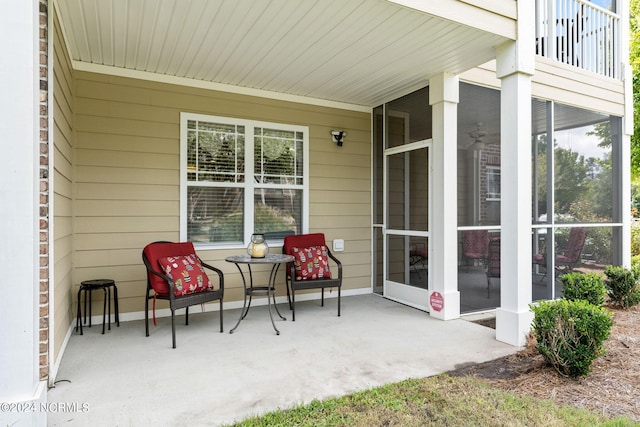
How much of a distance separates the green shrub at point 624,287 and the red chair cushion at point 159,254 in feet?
17.4

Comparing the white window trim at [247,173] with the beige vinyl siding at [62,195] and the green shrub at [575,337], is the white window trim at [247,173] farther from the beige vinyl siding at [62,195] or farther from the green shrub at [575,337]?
the green shrub at [575,337]

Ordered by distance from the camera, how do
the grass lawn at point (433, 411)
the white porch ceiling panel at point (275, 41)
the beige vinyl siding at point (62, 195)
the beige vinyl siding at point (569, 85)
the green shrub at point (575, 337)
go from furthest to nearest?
the beige vinyl siding at point (569, 85)
the white porch ceiling panel at point (275, 41)
the beige vinyl siding at point (62, 195)
the green shrub at point (575, 337)
the grass lawn at point (433, 411)

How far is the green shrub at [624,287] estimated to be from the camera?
15.7ft

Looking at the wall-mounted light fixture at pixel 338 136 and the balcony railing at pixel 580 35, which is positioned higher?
the balcony railing at pixel 580 35

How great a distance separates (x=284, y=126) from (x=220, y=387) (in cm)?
340

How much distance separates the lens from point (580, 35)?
17.7 ft

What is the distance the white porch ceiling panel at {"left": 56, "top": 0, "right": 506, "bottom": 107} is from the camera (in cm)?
294

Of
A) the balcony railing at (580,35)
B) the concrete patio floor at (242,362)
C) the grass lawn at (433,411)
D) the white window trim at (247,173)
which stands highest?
the balcony railing at (580,35)

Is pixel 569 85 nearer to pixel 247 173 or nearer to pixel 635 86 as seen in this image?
pixel 635 86

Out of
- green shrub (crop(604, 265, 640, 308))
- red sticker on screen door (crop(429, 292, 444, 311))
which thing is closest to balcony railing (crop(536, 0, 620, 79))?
green shrub (crop(604, 265, 640, 308))

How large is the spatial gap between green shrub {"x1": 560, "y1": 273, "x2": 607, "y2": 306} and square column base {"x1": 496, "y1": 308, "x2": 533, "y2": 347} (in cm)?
108
